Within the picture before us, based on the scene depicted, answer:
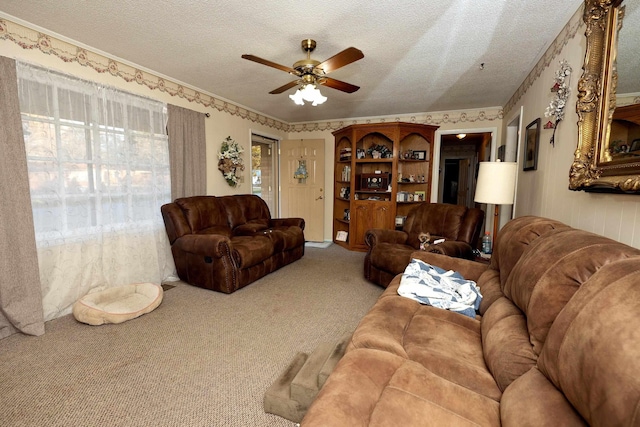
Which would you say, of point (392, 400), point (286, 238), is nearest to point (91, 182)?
point (286, 238)

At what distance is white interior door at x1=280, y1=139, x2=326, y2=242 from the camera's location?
223 inches

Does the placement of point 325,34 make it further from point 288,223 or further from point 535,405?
point 288,223

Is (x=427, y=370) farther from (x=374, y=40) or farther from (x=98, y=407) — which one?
(x=374, y=40)

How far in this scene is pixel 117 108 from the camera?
9.57 ft

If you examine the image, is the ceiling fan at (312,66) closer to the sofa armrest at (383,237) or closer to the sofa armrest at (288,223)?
the sofa armrest at (383,237)

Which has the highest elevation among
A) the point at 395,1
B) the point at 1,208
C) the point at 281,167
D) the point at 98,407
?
the point at 395,1

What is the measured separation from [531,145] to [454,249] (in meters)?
1.25

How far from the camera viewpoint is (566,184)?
197 centimetres

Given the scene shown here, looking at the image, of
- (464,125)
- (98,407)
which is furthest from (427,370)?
(464,125)

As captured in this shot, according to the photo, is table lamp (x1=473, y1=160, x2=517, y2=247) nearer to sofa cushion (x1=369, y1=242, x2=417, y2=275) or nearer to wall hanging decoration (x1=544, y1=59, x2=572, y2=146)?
wall hanging decoration (x1=544, y1=59, x2=572, y2=146)

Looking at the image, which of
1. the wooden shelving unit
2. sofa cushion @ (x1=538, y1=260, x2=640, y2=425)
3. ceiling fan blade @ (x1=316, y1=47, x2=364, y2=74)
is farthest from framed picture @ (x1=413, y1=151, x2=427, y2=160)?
sofa cushion @ (x1=538, y1=260, x2=640, y2=425)

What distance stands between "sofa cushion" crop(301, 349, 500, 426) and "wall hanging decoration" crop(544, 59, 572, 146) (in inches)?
80.8

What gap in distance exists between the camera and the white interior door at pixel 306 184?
5672 mm

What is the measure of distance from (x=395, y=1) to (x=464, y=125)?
3.45 metres
